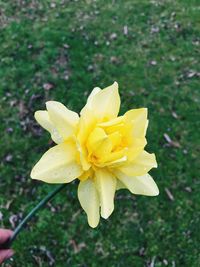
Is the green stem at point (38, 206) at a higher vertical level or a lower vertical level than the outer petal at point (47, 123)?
lower

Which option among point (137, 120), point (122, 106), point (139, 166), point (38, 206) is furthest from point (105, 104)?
point (122, 106)

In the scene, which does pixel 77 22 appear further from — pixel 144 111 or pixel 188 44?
pixel 144 111

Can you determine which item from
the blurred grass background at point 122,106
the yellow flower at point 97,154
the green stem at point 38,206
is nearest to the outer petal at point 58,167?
the yellow flower at point 97,154

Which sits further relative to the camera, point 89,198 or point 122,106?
point 122,106

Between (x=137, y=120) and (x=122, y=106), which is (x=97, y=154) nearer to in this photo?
(x=137, y=120)

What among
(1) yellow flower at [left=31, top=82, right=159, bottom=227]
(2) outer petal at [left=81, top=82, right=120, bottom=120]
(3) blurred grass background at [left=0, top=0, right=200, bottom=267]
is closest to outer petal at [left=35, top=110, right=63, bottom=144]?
(1) yellow flower at [left=31, top=82, right=159, bottom=227]

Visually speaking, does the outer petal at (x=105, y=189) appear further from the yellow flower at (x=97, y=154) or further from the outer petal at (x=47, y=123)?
the outer petal at (x=47, y=123)
